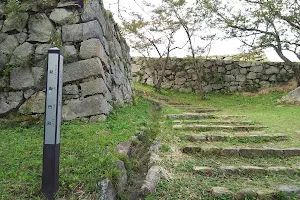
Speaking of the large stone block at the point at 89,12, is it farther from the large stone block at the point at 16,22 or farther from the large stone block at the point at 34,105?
the large stone block at the point at 34,105

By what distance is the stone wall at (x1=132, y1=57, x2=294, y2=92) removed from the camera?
11797 mm

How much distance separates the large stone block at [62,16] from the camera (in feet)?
15.9

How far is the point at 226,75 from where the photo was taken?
40.1 ft

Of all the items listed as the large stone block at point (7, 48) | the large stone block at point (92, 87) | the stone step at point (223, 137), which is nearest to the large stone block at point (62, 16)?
the large stone block at point (7, 48)

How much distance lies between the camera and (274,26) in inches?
349

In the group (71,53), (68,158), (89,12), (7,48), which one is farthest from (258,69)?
(68,158)

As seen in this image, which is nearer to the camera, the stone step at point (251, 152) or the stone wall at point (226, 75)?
the stone step at point (251, 152)

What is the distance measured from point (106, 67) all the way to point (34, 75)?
140 cm

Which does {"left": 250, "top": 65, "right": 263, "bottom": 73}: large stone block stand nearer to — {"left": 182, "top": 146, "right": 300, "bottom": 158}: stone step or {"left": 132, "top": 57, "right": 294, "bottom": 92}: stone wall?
{"left": 132, "top": 57, "right": 294, "bottom": 92}: stone wall

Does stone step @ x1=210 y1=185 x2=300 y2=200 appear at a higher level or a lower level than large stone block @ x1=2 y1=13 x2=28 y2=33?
lower

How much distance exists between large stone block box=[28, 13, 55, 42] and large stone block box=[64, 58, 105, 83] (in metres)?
0.74

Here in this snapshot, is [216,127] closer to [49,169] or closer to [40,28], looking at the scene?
[49,169]

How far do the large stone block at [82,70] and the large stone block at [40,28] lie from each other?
0.74 meters

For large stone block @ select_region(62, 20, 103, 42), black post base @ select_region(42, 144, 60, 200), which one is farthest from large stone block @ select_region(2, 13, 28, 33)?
black post base @ select_region(42, 144, 60, 200)
